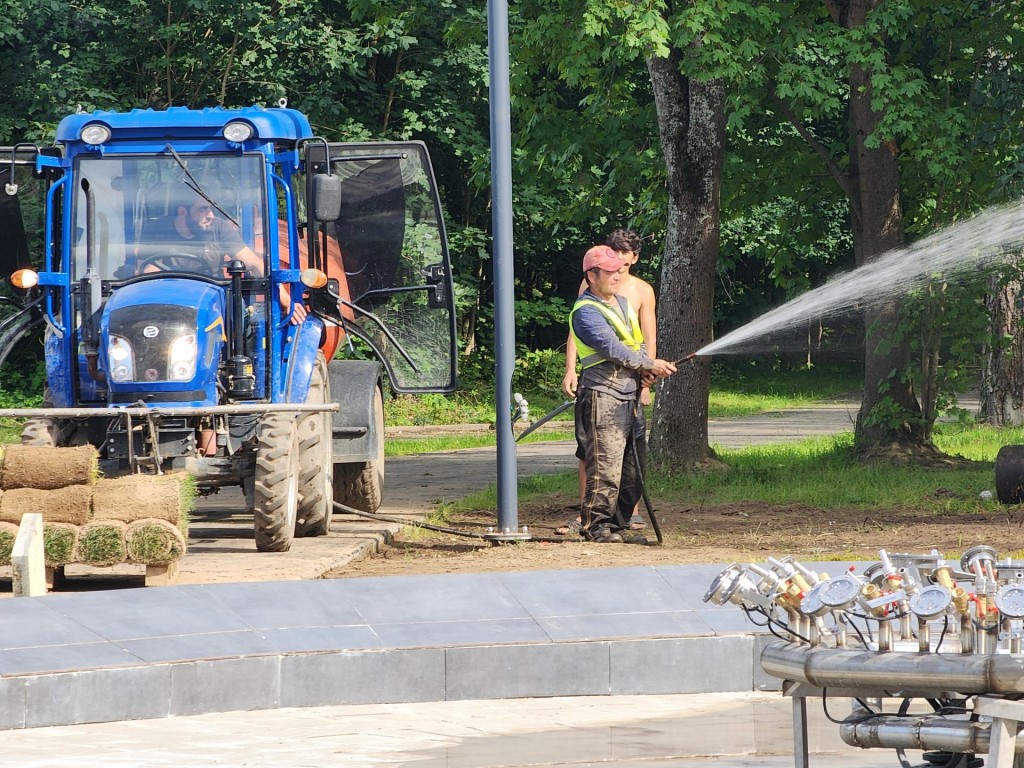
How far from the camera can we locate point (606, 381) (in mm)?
10586

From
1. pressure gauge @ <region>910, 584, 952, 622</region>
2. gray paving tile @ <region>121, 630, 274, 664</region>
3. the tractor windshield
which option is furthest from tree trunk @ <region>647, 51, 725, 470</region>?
pressure gauge @ <region>910, 584, 952, 622</region>

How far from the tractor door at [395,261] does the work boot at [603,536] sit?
207 centimetres

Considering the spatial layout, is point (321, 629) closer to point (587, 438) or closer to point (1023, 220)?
point (587, 438)

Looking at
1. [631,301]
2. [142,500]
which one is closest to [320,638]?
[142,500]

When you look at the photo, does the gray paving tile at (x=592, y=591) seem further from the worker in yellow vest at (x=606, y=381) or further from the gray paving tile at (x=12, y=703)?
the worker in yellow vest at (x=606, y=381)

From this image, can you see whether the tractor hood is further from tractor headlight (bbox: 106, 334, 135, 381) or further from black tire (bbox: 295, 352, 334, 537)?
black tire (bbox: 295, 352, 334, 537)

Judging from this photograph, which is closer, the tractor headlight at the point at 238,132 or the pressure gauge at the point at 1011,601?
the pressure gauge at the point at 1011,601

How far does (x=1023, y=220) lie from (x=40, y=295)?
8.77 metres

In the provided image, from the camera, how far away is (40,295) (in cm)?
1110

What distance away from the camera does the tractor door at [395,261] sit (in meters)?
11.8

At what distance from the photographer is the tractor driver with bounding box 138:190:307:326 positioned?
35.6 feet

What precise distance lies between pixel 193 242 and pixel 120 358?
1.06 m

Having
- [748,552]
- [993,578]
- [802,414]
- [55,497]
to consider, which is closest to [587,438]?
[748,552]

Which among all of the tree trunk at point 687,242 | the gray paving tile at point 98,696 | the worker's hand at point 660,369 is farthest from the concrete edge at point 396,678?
the tree trunk at point 687,242
